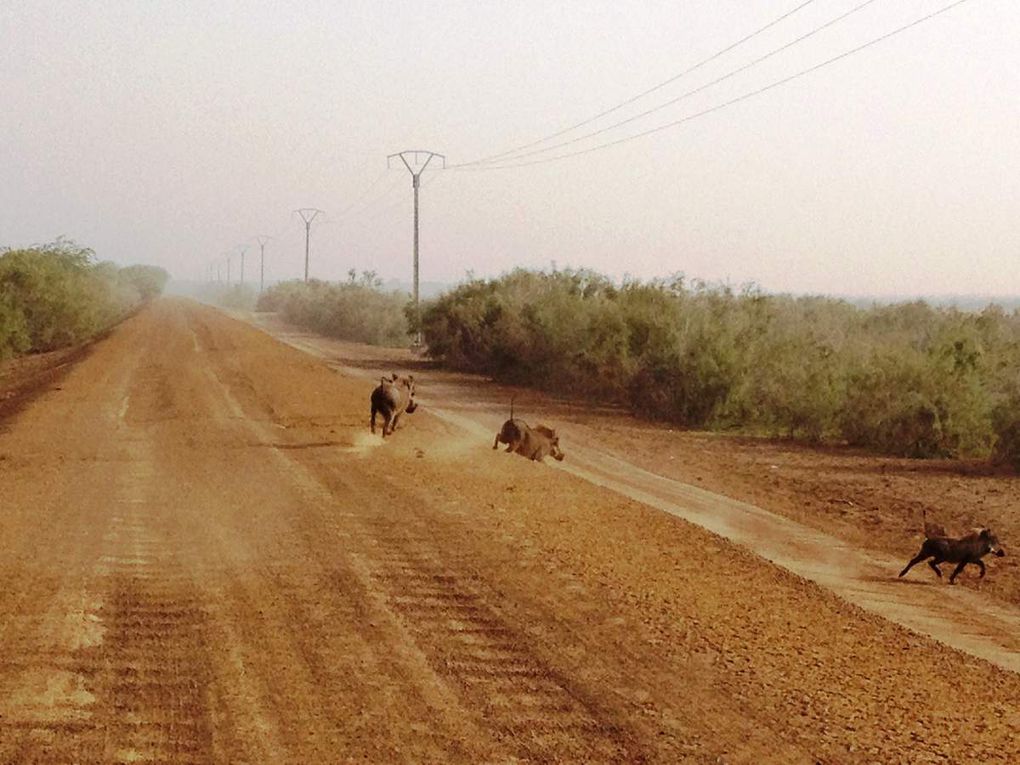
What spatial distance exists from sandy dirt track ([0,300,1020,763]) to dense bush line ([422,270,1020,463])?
993 cm

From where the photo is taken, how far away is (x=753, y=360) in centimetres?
2741

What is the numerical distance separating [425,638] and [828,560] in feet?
23.4

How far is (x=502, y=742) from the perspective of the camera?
21.1ft

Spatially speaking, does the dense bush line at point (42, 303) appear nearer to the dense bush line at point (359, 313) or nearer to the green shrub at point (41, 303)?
the green shrub at point (41, 303)

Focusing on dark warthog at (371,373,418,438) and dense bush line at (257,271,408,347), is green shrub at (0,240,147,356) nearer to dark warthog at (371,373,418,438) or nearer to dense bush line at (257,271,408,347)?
dense bush line at (257,271,408,347)

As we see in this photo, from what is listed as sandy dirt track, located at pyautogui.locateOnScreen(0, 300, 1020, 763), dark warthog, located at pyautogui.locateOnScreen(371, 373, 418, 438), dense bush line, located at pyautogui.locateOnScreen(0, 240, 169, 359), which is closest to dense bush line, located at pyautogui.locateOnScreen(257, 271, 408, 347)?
dense bush line, located at pyautogui.locateOnScreen(0, 240, 169, 359)

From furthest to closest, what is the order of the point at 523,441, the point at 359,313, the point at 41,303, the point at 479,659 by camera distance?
1. the point at 359,313
2. the point at 41,303
3. the point at 523,441
4. the point at 479,659

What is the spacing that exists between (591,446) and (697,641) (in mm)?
14254

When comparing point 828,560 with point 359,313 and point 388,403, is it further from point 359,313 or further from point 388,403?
point 359,313

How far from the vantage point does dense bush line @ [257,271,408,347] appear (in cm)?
6644

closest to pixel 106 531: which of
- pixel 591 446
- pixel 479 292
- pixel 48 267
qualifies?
Answer: pixel 591 446

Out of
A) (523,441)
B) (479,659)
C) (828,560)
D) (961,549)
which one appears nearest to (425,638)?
(479,659)

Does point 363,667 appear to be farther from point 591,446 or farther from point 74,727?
point 591,446

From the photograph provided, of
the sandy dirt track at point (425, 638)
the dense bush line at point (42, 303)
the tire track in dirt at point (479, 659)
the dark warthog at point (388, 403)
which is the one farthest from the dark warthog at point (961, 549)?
the dense bush line at point (42, 303)
